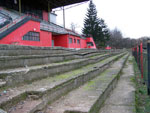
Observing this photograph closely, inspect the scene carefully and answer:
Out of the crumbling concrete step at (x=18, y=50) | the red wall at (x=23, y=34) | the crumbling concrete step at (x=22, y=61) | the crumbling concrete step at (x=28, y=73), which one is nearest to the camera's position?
the crumbling concrete step at (x=28, y=73)

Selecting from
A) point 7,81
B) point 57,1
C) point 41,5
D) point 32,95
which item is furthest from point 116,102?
point 41,5

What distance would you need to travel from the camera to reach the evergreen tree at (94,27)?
4350 centimetres

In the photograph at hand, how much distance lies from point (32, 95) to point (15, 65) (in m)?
1.32

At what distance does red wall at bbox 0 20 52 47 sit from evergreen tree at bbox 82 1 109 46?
2715 centimetres

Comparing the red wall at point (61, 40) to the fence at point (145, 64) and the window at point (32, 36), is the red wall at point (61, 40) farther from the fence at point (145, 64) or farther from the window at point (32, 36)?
the fence at point (145, 64)

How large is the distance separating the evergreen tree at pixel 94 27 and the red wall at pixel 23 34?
27148mm

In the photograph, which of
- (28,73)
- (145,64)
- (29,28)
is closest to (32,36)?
(29,28)

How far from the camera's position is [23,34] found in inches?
512

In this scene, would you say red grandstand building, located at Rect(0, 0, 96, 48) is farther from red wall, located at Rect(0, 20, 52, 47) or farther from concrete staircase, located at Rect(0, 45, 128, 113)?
concrete staircase, located at Rect(0, 45, 128, 113)

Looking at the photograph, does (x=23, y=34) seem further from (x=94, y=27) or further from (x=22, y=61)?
(x=94, y=27)

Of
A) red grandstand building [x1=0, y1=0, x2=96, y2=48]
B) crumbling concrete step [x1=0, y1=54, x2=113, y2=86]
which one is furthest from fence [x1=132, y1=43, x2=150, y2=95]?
red grandstand building [x1=0, y1=0, x2=96, y2=48]

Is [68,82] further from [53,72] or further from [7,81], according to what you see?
[7,81]

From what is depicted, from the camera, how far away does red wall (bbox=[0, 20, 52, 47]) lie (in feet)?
38.0

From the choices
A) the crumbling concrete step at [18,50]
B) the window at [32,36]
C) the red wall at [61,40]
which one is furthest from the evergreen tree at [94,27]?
the crumbling concrete step at [18,50]
